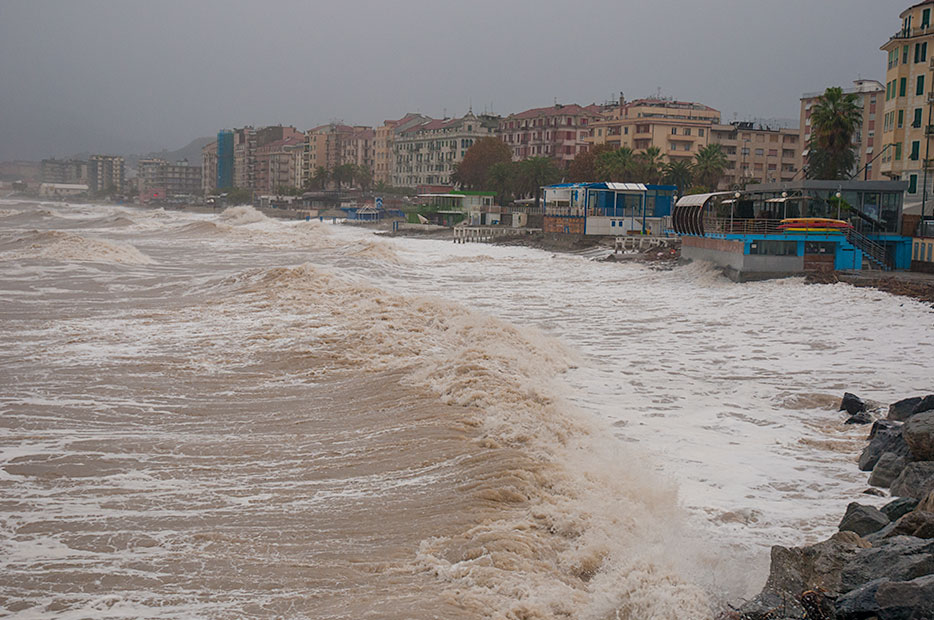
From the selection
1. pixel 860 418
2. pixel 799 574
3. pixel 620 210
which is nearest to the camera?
pixel 799 574

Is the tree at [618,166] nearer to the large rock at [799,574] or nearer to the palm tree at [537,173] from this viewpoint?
the palm tree at [537,173]

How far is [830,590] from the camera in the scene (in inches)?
239

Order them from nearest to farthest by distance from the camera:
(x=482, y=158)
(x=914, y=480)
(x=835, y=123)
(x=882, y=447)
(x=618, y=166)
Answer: (x=914, y=480) → (x=882, y=447) → (x=835, y=123) → (x=618, y=166) → (x=482, y=158)

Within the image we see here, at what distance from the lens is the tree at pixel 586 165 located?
85.8m

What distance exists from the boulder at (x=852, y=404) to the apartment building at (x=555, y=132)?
90.8 m

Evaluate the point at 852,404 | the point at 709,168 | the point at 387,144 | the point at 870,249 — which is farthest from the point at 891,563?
the point at 387,144

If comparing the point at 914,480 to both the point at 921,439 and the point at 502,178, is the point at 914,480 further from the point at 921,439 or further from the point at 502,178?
the point at 502,178

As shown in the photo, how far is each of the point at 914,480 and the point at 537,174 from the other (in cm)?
8122

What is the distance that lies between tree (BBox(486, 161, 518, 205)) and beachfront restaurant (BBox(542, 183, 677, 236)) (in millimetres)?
33330

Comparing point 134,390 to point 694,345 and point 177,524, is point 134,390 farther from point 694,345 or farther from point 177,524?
point 694,345

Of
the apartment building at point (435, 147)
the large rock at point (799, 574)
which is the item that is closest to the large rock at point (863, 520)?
the large rock at point (799, 574)

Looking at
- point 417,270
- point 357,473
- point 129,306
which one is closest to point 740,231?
point 417,270

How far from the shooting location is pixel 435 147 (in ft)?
417

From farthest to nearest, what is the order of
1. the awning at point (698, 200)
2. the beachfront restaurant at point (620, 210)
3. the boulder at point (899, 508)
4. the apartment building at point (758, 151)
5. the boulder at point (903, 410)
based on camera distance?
the apartment building at point (758, 151) → the beachfront restaurant at point (620, 210) → the awning at point (698, 200) → the boulder at point (903, 410) → the boulder at point (899, 508)
